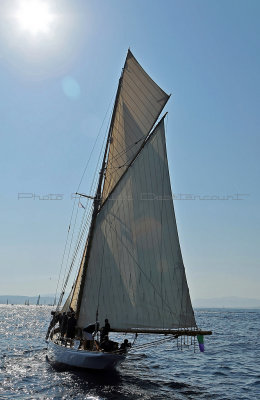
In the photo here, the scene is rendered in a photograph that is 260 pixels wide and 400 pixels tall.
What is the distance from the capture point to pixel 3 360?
31.7 meters

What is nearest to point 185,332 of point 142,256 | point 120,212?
point 142,256

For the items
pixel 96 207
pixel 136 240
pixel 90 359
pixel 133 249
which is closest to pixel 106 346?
pixel 90 359

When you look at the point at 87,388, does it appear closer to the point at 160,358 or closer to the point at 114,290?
the point at 114,290

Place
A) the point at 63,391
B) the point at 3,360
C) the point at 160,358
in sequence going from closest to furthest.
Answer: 1. the point at 63,391
2. the point at 3,360
3. the point at 160,358

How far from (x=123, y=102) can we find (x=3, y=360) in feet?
75.8

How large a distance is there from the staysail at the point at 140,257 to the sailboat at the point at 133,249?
6 centimetres

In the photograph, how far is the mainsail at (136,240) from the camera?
78.6ft

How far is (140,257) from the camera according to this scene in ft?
81.0

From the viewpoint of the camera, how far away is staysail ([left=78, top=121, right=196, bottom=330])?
23859mm

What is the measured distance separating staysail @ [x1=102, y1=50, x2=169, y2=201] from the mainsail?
76 mm

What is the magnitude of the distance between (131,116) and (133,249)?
34.4 feet

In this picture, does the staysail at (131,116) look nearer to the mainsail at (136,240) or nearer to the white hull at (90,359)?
the mainsail at (136,240)

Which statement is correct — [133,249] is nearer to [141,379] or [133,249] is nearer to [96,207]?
[96,207]

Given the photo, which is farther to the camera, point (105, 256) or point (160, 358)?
point (160, 358)
